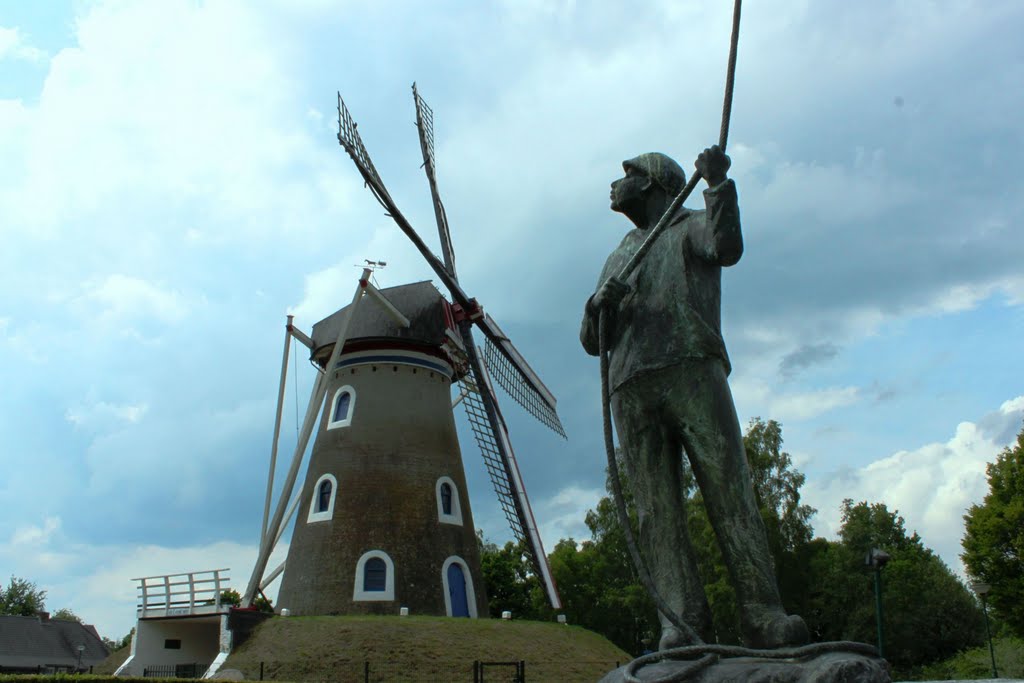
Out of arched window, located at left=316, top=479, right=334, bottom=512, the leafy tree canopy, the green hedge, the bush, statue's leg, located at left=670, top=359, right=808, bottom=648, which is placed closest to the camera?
statue's leg, located at left=670, top=359, right=808, bottom=648

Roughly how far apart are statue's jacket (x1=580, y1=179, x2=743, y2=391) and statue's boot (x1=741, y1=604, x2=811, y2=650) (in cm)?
142

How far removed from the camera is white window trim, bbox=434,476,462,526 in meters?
25.5

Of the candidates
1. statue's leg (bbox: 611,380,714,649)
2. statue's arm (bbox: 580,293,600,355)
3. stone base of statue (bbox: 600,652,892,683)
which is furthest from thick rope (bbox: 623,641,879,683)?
statue's arm (bbox: 580,293,600,355)

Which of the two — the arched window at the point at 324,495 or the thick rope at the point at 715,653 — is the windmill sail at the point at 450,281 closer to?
the arched window at the point at 324,495

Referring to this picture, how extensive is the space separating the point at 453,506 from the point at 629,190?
22.0 meters

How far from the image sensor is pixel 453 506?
26234 millimetres

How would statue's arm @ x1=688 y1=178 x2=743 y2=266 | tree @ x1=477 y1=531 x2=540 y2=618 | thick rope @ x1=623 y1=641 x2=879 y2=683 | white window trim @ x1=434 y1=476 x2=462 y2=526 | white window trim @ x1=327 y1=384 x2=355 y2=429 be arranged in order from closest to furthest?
1. thick rope @ x1=623 y1=641 x2=879 y2=683
2. statue's arm @ x1=688 y1=178 x2=743 y2=266
3. white window trim @ x1=434 y1=476 x2=462 y2=526
4. white window trim @ x1=327 y1=384 x2=355 y2=429
5. tree @ x1=477 y1=531 x2=540 y2=618

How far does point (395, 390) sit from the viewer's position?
2627cm

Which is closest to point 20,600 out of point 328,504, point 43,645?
point 43,645

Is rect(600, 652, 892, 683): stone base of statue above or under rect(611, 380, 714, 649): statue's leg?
under

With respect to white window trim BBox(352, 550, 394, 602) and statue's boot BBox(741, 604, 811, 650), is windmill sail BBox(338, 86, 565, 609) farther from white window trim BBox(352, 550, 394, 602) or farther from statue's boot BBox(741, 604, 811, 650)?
statue's boot BBox(741, 604, 811, 650)

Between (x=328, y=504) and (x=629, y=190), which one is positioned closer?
(x=629, y=190)

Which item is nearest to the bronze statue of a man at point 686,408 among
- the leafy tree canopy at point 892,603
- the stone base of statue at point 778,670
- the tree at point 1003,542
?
the stone base of statue at point 778,670

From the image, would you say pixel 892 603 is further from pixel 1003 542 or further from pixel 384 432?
pixel 384 432
